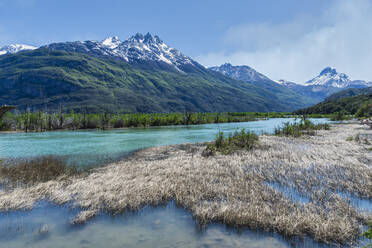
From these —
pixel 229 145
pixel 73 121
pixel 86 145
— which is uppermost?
pixel 73 121

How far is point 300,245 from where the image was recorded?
8383 millimetres

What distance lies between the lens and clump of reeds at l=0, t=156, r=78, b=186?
57.9ft

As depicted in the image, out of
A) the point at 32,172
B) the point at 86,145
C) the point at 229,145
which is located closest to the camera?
the point at 32,172

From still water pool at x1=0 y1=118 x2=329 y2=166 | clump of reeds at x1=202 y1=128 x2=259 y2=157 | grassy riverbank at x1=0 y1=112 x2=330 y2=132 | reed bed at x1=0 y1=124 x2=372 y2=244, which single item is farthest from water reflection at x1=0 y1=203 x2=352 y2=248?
grassy riverbank at x1=0 y1=112 x2=330 y2=132

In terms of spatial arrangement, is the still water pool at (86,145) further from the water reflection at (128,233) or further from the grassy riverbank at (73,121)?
the grassy riverbank at (73,121)

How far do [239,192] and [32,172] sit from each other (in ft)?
63.1

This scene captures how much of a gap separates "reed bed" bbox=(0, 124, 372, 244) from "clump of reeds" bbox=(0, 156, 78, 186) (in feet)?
8.23

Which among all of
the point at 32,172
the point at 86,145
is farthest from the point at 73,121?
the point at 32,172

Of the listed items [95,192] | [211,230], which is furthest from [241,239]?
[95,192]

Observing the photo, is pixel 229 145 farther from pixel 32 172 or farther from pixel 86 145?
pixel 86 145

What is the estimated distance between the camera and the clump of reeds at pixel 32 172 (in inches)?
695

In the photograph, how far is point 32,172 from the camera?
20312 millimetres

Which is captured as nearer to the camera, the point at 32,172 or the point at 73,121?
the point at 32,172

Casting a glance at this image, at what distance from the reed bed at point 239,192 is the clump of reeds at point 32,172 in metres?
2.51
